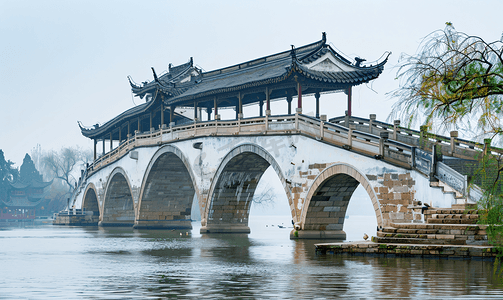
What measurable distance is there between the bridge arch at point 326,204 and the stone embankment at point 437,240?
822 cm

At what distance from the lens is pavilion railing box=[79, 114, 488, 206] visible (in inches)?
797

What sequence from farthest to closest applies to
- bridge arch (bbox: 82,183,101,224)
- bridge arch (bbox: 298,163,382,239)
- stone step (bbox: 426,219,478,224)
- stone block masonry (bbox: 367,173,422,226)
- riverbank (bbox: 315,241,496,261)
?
1. bridge arch (bbox: 82,183,101,224)
2. bridge arch (bbox: 298,163,382,239)
3. stone block masonry (bbox: 367,173,422,226)
4. stone step (bbox: 426,219,478,224)
5. riverbank (bbox: 315,241,496,261)

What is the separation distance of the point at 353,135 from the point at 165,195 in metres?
19.7

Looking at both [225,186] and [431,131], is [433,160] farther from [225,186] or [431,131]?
[225,186]

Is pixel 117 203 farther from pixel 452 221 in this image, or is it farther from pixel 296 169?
pixel 452 221

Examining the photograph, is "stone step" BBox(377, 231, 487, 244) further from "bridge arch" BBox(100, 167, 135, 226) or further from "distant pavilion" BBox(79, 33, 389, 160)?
"bridge arch" BBox(100, 167, 135, 226)

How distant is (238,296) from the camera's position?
9.09m

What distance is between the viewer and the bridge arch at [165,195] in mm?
38281

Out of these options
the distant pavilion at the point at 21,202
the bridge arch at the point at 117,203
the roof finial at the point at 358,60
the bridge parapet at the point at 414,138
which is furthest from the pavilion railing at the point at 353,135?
the distant pavilion at the point at 21,202

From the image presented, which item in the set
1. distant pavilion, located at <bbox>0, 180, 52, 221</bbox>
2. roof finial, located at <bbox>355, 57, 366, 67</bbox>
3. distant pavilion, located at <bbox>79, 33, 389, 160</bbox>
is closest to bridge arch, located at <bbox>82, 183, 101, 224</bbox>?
distant pavilion, located at <bbox>79, 33, 389, 160</bbox>

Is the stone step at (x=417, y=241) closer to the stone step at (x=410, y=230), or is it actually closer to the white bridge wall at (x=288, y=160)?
the stone step at (x=410, y=230)

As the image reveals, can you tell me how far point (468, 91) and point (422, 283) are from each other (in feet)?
10.3

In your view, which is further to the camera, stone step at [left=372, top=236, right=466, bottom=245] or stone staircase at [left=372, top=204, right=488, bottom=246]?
stone step at [left=372, top=236, right=466, bottom=245]

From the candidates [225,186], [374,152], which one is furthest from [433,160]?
[225,186]
